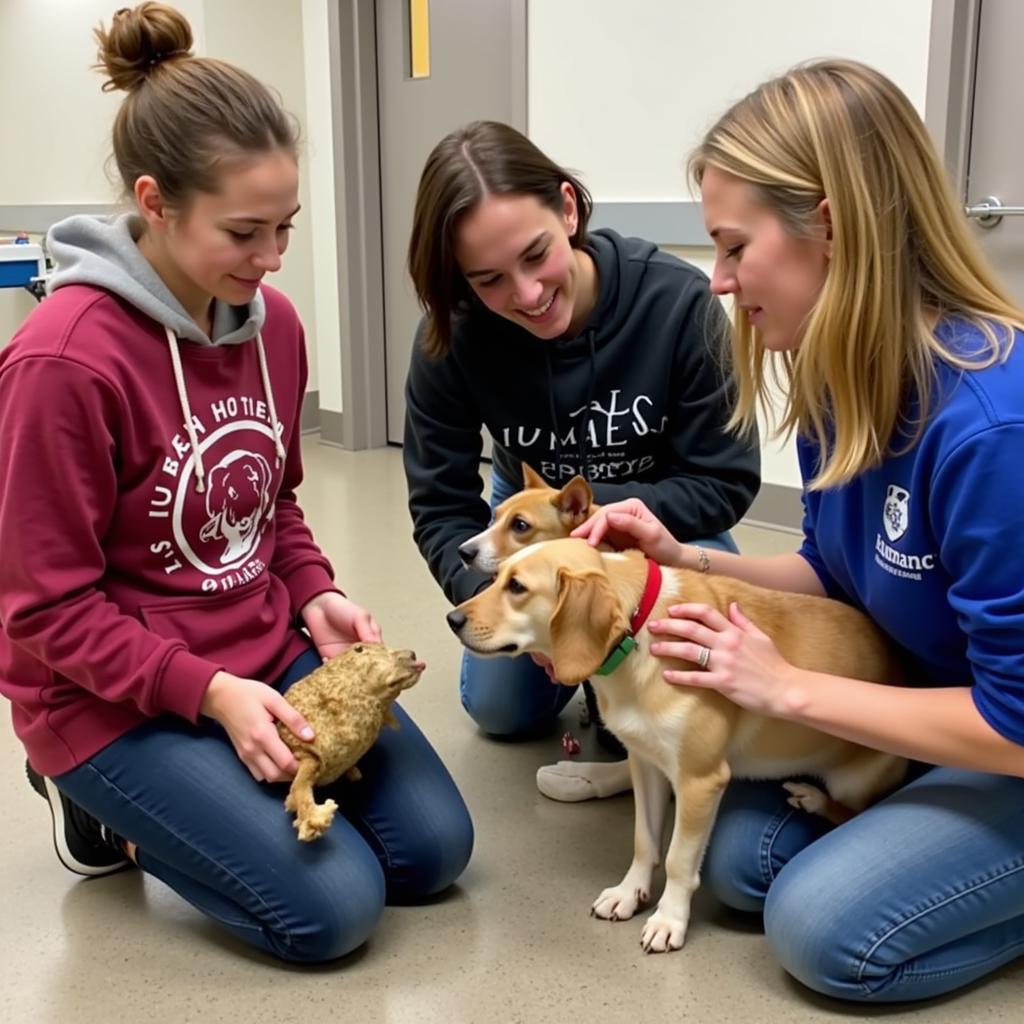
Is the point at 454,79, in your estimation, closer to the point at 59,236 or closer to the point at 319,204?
the point at 319,204

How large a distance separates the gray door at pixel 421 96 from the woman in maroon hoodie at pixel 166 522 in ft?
9.65

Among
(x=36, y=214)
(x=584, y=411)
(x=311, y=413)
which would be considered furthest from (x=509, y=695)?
(x=36, y=214)

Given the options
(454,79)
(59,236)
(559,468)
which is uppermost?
(454,79)

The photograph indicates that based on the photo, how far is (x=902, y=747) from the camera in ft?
4.74

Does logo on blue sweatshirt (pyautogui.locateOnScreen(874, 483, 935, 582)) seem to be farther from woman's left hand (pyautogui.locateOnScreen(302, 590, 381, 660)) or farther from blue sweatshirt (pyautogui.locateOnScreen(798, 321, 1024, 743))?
woman's left hand (pyautogui.locateOnScreen(302, 590, 381, 660))

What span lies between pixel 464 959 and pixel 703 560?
0.72 meters

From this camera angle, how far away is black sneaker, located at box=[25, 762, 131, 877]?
183 cm

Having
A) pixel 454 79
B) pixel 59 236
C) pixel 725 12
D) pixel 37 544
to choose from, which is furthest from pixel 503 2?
pixel 37 544

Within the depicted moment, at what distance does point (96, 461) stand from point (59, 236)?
366 mm

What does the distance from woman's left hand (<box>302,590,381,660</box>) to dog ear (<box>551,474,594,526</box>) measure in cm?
37

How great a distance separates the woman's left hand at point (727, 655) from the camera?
1.50 metres

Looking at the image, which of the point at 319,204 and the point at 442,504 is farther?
the point at 319,204

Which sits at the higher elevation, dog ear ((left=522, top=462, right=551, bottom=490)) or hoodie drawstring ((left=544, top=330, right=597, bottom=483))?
hoodie drawstring ((left=544, top=330, right=597, bottom=483))

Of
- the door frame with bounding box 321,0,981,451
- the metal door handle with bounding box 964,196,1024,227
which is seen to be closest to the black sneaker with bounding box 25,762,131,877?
the metal door handle with bounding box 964,196,1024,227
